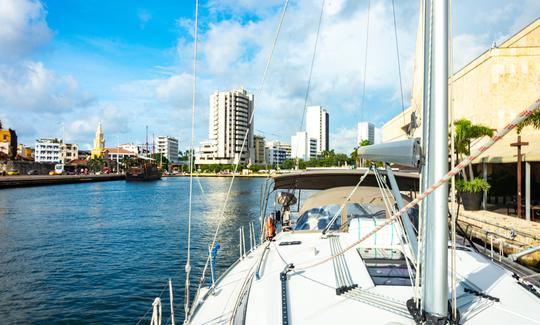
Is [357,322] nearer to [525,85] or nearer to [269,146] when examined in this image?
[525,85]

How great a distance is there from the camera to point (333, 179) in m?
10.6

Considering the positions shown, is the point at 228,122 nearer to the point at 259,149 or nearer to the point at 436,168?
the point at 259,149

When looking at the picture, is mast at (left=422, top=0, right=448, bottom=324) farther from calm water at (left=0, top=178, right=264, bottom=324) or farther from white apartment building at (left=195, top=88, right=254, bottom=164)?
white apartment building at (left=195, top=88, right=254, bottom=164)

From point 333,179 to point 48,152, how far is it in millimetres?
168135

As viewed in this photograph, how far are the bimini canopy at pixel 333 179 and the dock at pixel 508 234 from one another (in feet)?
6.73

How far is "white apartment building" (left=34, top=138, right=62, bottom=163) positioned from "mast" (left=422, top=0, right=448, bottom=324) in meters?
170

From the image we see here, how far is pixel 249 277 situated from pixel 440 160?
3124mm

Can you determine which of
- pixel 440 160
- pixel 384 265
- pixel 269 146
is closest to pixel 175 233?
pixel 384 265

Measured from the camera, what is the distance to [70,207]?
36.9 metres

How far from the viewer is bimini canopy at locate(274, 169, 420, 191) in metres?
9.84

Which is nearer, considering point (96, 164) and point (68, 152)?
point (96, 164)

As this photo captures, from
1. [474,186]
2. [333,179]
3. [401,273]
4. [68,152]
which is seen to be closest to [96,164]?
[68,152]

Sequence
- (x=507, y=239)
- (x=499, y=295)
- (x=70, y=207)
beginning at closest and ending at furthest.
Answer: (x=499, y=295) → (x=507, y=239) → (x=70, y=207)

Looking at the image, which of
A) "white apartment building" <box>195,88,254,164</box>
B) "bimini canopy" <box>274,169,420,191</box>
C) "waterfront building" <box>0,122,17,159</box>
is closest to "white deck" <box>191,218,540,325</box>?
"bimini canopy" <box>274,169,420,191</box>
